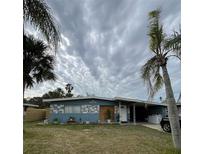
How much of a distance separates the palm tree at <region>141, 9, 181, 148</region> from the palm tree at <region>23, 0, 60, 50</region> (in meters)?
2.15

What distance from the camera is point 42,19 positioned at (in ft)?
7.70

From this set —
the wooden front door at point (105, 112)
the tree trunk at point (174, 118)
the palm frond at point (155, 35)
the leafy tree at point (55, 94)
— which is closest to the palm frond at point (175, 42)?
the palm frond at point (155, 35)

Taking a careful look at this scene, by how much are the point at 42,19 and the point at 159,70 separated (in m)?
2.74

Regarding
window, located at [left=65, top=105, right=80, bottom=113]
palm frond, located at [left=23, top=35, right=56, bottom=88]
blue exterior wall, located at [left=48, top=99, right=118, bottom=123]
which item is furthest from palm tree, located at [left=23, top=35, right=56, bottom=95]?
window, located at [left=65, top=105, right=80, bottom=113]

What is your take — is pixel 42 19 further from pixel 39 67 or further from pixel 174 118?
pixel 39 67

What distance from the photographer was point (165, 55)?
3.85 m

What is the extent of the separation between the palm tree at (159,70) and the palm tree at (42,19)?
2.15 meters

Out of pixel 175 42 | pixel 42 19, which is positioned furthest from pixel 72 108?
pixel 42 19

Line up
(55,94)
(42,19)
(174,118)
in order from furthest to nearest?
(55,94)
(174,118)
(42,19)

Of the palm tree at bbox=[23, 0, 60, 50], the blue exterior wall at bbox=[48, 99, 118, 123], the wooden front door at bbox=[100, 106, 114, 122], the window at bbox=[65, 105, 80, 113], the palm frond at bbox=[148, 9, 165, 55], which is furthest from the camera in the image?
the window at bbox=[65, 105, 80, 113]

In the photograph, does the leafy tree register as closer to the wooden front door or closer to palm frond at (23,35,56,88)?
the wooden front door

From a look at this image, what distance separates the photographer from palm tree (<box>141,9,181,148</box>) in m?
3.77
